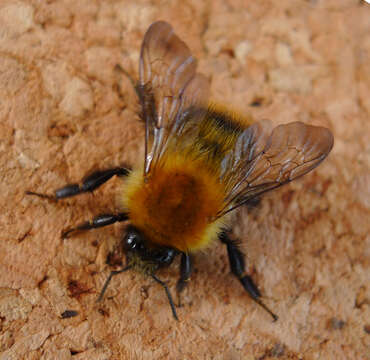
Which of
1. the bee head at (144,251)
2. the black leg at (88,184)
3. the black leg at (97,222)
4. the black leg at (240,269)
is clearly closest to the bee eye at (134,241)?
the bee head at (144,251)

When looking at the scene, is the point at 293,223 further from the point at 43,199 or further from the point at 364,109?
the point at 43,199

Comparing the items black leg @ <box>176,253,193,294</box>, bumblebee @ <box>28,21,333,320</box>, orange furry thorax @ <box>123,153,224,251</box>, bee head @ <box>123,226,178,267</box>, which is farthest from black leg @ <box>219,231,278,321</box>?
bee head @ <box>123,226,178,267</box>

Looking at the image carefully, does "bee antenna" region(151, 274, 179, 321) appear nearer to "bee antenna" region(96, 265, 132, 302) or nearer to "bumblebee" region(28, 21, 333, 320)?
"bumblebee" region(28, 21, 333, 320)

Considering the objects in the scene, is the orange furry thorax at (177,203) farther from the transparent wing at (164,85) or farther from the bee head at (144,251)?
the transparent wing at (164,85)

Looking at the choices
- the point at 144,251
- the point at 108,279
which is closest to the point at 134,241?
the point at 144,251

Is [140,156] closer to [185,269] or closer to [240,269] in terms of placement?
[185,269]

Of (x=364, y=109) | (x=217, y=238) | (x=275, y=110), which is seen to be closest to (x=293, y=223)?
(x=217, y=238)
